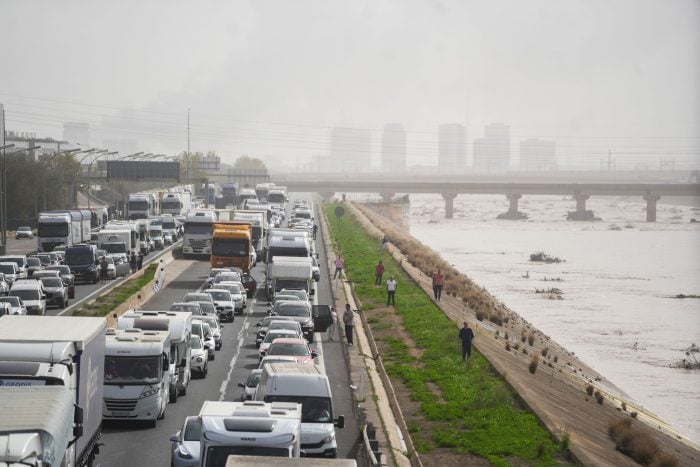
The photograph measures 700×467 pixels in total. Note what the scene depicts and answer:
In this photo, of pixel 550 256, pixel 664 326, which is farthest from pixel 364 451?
pixel 550 256

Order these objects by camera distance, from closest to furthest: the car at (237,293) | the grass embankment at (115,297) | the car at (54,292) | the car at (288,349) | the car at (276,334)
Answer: the car at (288,349) → the car at (276,334) → the grass embankment at (115,297) → the car at (237,293) → the car at (54,292)

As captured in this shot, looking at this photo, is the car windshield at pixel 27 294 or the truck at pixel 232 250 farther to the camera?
the truck at pixel 232 250

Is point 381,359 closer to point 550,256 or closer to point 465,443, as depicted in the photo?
point 465,443

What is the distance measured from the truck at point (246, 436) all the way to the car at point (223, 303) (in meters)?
31.2

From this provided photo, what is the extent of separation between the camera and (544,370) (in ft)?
155

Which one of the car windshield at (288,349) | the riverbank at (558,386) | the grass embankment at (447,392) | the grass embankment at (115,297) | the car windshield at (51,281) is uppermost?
the car windshield at (288,349)

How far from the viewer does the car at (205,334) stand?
127 feet

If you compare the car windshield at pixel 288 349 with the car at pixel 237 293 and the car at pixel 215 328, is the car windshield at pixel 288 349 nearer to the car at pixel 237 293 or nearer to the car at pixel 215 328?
the car at pixel 215 328

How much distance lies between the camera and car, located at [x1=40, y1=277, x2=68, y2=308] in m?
55.2

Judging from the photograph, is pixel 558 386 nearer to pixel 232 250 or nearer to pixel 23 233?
pixel 232 250

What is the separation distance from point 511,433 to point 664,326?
4947 centimetres

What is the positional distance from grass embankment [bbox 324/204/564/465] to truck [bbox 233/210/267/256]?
18.8 metres

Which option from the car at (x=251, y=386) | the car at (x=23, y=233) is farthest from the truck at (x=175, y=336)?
the car at (x=23, y=233)

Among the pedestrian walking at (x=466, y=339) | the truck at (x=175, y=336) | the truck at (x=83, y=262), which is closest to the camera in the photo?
the truck at (x=175, y=336)
